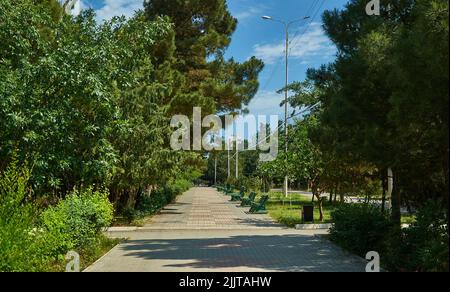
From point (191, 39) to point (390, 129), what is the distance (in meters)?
19.1

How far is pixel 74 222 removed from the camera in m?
10.2

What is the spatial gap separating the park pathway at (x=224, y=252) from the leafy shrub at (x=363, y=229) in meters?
0.29

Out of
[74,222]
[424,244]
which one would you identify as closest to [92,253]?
[74,222]

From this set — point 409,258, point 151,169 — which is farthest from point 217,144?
point 409,258

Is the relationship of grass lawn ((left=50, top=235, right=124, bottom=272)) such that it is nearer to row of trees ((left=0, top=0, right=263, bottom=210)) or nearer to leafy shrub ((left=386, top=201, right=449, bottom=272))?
row of trees ((left=0, top=0, right=263, bottom=210))

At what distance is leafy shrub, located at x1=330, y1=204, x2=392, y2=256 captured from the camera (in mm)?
11094

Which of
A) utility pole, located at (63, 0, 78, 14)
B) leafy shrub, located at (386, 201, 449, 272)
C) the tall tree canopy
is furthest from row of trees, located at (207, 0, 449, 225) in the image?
the tall tree canopy

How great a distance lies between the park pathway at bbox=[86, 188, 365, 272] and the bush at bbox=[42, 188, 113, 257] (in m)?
0.61

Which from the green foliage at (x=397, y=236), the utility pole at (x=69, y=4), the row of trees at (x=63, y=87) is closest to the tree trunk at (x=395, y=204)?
the green foliage at (x=397, y=236)

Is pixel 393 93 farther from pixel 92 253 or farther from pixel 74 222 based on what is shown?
pixel 92 253

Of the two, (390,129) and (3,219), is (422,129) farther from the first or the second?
(3,219)

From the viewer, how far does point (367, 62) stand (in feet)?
31.8

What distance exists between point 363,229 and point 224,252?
10.1ft
